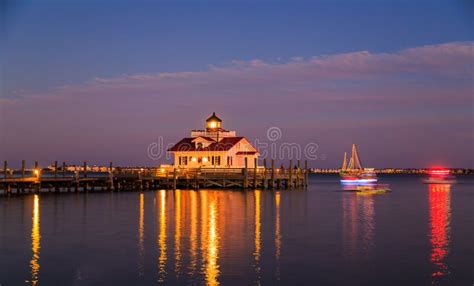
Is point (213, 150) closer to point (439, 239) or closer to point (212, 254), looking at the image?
point (439, 239)

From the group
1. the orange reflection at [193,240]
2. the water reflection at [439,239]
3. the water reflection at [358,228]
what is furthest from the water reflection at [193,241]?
the water reflection at [439,239]

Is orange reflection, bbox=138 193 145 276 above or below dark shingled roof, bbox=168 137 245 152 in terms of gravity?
below

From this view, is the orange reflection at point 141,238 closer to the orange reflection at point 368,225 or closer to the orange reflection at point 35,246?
the orange reflection at point 35,246

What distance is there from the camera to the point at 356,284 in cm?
1977

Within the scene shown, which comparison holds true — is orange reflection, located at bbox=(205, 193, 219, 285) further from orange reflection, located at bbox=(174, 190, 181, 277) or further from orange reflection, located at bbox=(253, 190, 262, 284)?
orange reflection, located at bbox=(253, 190, 262, 284)

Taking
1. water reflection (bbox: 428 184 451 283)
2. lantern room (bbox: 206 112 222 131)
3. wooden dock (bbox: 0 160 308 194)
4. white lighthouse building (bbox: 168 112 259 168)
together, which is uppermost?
lantern room (bbox: 206 112 222 131)

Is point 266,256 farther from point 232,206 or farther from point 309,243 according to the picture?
point 232,206

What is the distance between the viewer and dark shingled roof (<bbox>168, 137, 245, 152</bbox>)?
6969 centimetres

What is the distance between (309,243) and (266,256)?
4187 millimetres

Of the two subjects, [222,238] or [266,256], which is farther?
[222,238]

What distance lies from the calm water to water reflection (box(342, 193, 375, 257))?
50 mm

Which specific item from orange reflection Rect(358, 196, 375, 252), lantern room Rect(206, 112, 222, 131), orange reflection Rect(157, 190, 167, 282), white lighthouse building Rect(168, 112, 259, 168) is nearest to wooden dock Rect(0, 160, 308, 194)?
white lighthouse building Rect(168, 112, 259, 168)

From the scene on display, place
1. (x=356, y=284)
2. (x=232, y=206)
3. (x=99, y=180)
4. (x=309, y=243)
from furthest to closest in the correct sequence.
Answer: (x=99, y=180) < (x=232, y=206) < (x=309, y=243) < (x=356, y=284)

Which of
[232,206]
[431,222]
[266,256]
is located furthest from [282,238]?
[232,206]
